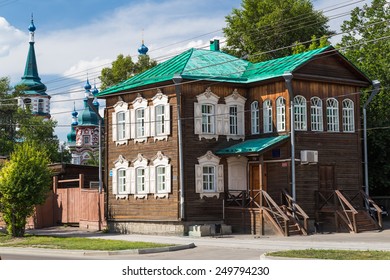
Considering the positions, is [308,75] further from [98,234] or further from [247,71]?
[98,234]

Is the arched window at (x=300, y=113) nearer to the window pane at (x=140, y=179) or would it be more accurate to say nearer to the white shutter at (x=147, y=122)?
the white shutter at (x=147, y=122)

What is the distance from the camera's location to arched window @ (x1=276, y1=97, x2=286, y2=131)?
1266 inches

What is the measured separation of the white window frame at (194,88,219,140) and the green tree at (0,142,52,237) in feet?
24.4

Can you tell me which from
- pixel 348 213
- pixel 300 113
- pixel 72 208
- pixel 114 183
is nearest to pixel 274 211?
pixel 348 213

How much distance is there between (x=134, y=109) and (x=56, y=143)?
151 feet

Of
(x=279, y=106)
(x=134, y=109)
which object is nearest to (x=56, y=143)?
(x=134, y=109)

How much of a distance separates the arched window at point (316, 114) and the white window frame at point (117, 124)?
373 inches

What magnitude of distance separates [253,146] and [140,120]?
649 cm

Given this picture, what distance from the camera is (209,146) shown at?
3309 cm

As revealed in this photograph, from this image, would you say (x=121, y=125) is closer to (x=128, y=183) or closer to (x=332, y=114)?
(x=128, y=183)

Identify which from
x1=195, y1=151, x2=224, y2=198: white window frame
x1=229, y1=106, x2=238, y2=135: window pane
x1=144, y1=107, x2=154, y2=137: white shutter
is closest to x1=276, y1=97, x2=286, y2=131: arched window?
x1=229, y1=106, x2=238, y2=135: window pane

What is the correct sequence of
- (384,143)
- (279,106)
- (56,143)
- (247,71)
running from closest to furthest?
(279,106), (247,71), (384,143), (56,143)

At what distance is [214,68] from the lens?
34531 millimetres

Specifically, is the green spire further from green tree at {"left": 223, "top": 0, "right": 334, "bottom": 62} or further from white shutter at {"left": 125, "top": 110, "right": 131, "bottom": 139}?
white shutter at {"left": 125, "top": 110, "right": 131, "bottom": 139}
